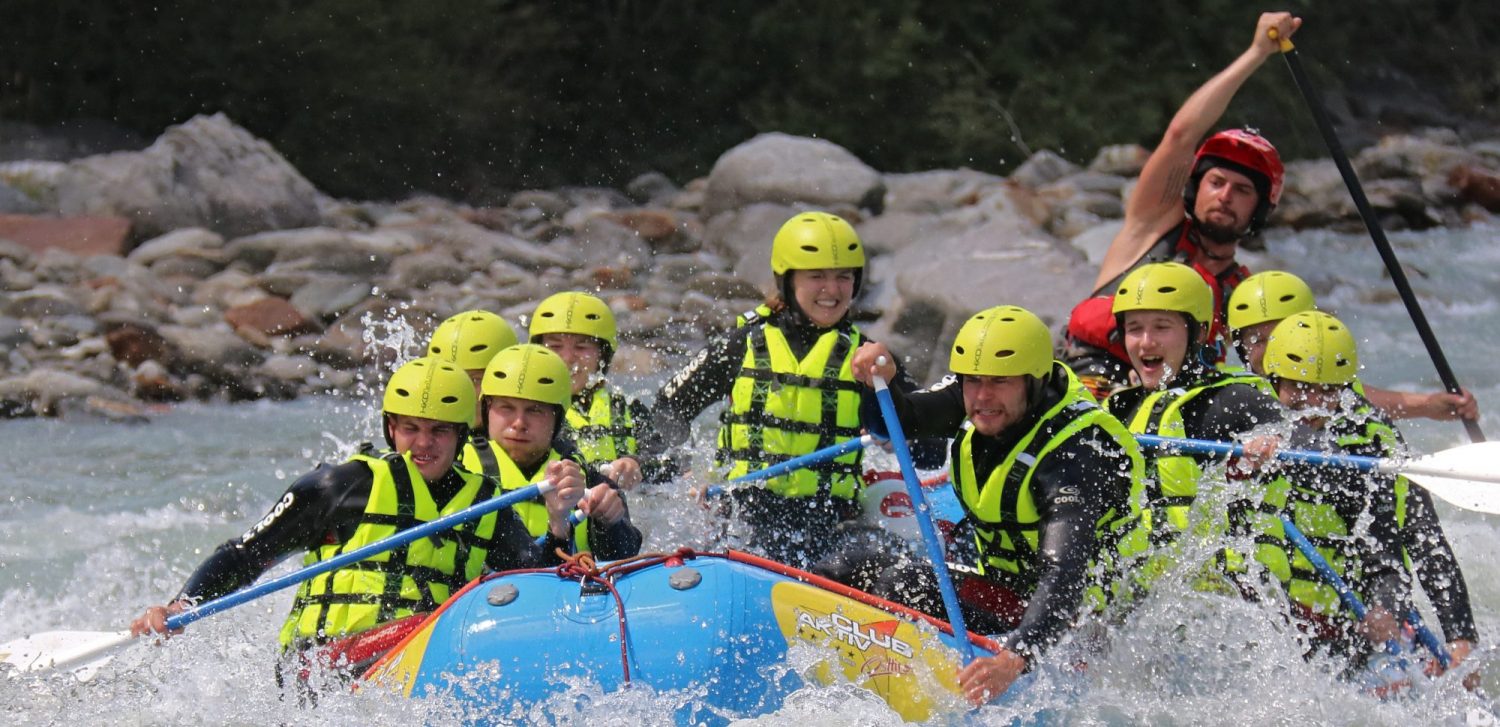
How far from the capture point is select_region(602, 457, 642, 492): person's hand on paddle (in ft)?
19.0

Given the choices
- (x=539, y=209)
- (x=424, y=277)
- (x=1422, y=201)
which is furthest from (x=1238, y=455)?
(x=1422, y=201)

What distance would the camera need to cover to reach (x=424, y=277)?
1459 centimetres

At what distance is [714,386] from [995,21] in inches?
608

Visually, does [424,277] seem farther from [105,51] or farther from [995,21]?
[995,21]

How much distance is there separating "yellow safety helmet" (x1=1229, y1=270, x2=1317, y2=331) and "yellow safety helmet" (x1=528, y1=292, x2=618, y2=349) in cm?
226

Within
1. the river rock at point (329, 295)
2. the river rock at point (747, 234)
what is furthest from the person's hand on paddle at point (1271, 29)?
the river rock at point (747, 234)

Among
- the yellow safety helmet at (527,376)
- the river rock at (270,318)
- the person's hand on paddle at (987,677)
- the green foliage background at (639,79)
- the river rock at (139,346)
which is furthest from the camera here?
the green foliage background at (639,79)

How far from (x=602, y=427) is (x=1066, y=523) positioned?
2.39 m

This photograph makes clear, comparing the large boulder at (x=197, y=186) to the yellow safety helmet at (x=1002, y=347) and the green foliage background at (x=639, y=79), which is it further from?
the yellow safety helmet at (x=1002, y=347)

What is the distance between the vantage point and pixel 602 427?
Result: 21.3 feet

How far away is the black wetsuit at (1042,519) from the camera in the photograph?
4480mm

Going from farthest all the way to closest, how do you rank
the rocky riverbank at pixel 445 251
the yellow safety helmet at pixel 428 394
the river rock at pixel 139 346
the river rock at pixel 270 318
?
the river rock at pixel 270 318
the rocky riverbank at pixel 445 251
the river rock at pixel 139 346
the yellow safety helmet at pixel 428 394

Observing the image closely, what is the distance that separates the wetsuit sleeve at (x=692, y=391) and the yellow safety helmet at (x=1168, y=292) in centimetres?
147

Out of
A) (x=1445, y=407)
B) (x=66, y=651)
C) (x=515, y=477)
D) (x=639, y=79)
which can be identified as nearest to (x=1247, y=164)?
(x=1445, y=407)
